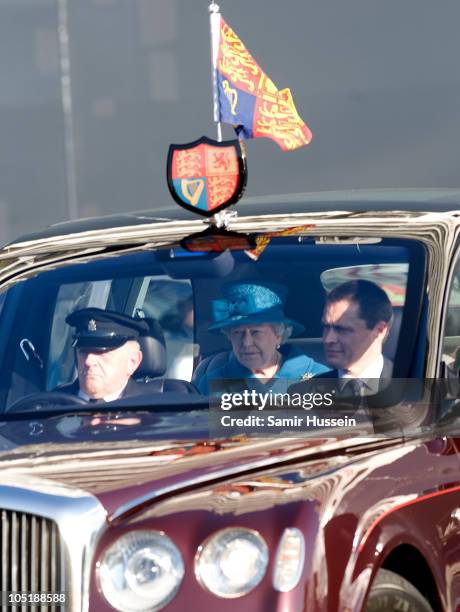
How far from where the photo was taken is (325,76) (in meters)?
10.8

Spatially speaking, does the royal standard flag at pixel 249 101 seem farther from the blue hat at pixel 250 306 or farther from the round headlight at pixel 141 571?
the round headlight at pixel 141 571

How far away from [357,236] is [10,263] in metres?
1.17

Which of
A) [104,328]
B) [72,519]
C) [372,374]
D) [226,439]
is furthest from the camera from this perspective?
[104,328]

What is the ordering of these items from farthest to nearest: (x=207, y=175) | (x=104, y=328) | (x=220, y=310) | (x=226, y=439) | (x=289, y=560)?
(x=207, y=175)
(x=104, y=328)
(x=220, y=310)
(x=226, y=439)
(x=289, y=560)

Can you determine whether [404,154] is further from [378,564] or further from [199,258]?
[378,564]

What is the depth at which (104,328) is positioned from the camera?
4.75 m

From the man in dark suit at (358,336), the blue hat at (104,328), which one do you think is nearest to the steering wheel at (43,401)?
the blue hat at (104,328)

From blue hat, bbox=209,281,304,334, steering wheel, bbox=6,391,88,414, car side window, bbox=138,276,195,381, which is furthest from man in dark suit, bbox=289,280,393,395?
steering wheel, bbox=6,391,88,414

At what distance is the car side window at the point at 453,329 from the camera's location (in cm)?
423

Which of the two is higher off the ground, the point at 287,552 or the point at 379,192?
the point at 379,192

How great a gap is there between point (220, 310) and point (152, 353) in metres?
0.23

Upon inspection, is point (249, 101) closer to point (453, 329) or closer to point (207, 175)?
point (207, 175)

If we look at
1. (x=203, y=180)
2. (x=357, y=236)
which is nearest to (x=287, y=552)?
(x=357, y=236)

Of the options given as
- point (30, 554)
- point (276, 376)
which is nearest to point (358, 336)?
point (276, 376)
